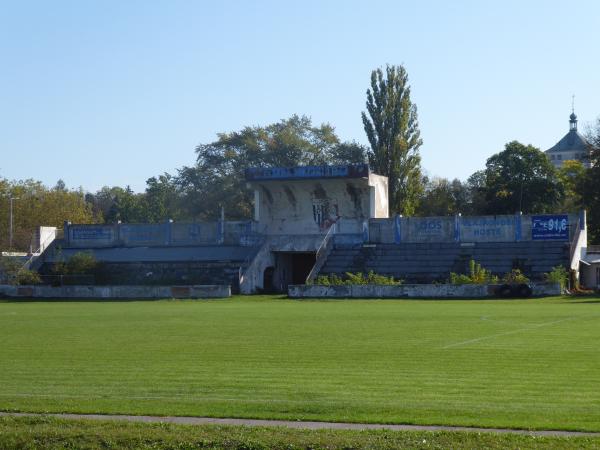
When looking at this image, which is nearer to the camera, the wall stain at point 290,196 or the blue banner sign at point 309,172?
the blue banner sign at point 309,172

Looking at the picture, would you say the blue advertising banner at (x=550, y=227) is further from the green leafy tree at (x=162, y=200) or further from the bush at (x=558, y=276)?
the green leafy tree at (x=162, y=200)

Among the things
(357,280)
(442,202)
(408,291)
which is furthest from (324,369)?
(442,202)

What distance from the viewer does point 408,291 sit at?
170 ft

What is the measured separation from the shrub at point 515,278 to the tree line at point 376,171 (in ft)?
71.9

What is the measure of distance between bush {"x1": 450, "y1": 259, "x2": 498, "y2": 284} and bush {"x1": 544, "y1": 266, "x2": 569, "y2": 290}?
2.92 meters

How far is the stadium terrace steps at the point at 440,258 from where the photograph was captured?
58.6 m

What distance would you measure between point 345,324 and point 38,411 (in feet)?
54.8

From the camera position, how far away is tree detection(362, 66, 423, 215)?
8794cm

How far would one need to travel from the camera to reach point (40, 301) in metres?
55.9

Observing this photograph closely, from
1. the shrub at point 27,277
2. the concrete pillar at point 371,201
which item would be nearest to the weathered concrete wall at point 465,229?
the concrete pillar at point 371,201

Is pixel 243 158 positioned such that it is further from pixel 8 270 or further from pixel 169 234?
pixel 8 270

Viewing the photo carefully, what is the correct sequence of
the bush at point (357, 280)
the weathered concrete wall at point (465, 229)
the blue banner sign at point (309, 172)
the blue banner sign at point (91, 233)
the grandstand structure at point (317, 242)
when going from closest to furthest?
the bush at point (357, 280)
the grandstand structure at point (317, 242)
the weathered concrete wall at point (465, 229)
the blue banner sign at point (309, 172)
the blue banner sign at point (91, 233)

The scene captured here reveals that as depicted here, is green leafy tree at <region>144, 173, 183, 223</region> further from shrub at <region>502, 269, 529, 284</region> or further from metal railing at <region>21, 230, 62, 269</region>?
shrub at <region>502, 269, 529, 284</region>

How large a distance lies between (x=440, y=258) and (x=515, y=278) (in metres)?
8.65
